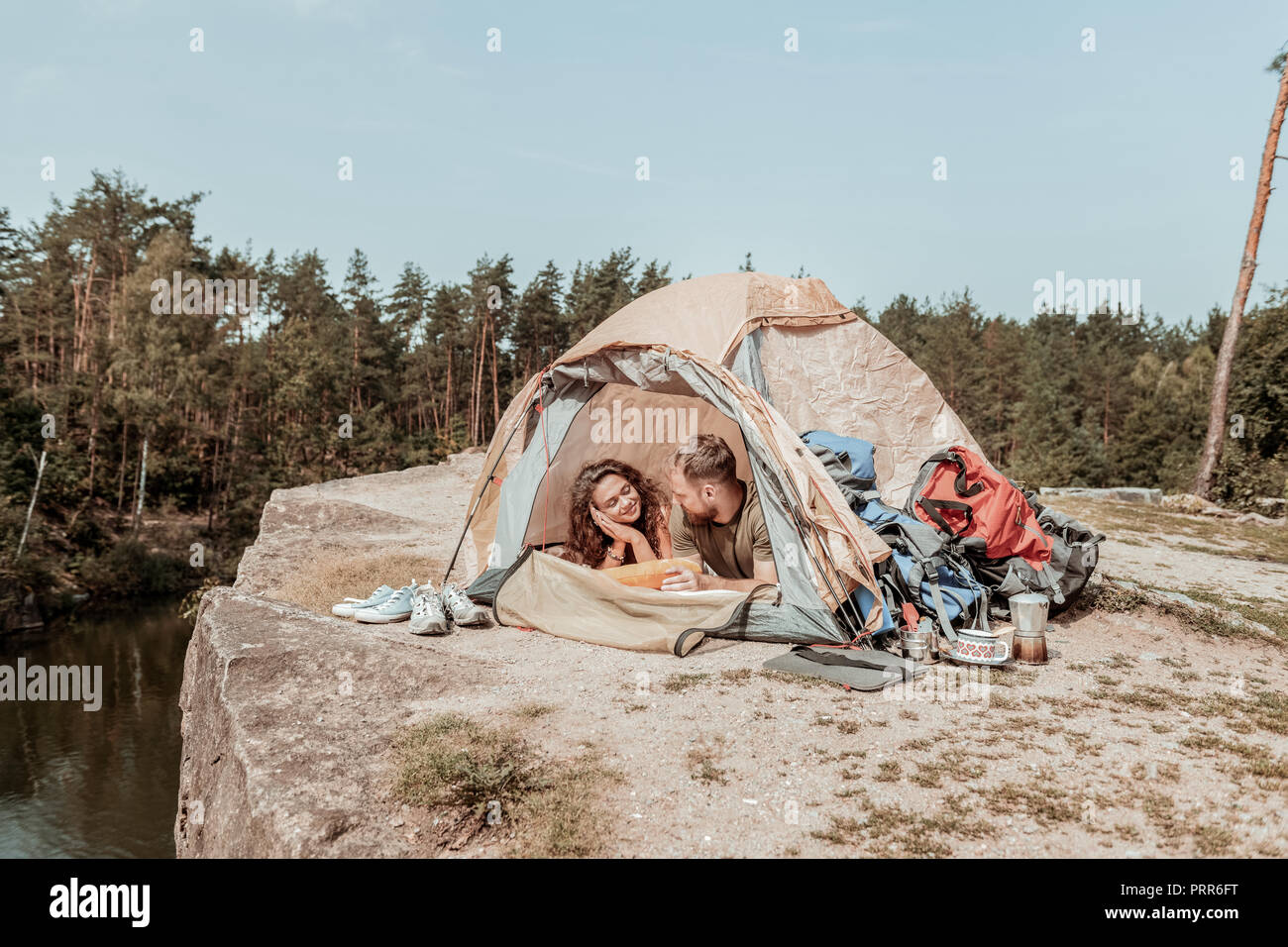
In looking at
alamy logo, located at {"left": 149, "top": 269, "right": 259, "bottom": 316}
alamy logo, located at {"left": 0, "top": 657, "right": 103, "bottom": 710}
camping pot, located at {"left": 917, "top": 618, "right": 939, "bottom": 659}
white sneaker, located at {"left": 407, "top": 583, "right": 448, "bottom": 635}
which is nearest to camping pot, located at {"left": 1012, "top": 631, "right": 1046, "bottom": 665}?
camping pot, located at {"left": 917, "top": 618, "right": 939, "bottom": 659}

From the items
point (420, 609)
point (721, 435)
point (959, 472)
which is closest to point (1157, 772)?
point (959, 472)

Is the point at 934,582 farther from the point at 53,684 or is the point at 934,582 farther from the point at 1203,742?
the point at 53,684

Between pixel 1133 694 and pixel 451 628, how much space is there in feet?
14.8

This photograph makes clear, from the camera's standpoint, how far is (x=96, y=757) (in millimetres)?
14016

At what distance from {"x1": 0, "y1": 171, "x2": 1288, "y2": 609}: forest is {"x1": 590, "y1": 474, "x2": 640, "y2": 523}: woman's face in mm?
18852

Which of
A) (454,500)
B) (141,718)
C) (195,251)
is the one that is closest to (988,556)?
(454,500)

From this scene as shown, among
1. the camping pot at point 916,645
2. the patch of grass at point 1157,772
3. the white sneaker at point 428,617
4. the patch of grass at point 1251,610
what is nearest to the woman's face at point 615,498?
the white sneaker at point 428,617

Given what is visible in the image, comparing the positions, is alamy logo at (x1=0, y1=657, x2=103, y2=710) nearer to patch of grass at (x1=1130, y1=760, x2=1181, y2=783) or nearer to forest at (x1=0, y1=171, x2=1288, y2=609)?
forest at (x1=0, y1=171, x2=1288, y2=609)

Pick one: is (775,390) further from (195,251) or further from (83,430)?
(195,251)

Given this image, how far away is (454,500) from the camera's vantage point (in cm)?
1464

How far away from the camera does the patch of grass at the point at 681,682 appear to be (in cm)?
454

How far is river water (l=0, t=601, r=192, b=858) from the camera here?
11.4m
